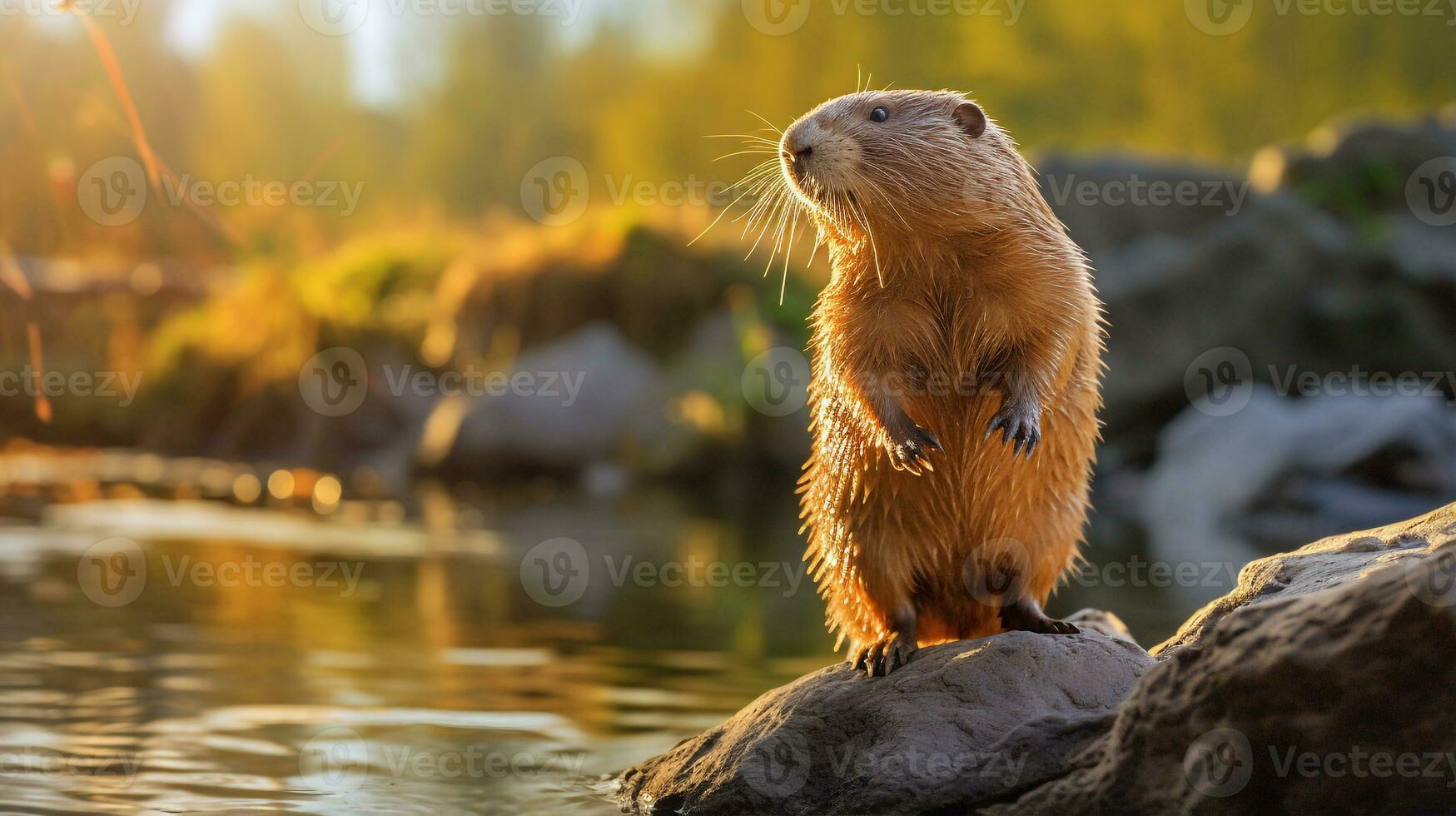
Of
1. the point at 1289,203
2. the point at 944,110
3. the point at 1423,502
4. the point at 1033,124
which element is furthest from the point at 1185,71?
the point at 944,110

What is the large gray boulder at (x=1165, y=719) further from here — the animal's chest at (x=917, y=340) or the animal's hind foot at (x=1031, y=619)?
the animal's chest at (x=917, y=340)

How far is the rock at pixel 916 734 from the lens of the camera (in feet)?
15.1

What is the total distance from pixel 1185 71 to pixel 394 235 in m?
18.7

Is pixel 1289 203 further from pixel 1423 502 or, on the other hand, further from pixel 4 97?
pixel 4 97

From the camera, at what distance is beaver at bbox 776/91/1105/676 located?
5.25 metres

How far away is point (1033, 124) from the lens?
37.8 m

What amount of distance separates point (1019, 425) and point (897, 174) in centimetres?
100

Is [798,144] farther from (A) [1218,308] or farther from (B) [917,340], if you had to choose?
(A) [1218,308]

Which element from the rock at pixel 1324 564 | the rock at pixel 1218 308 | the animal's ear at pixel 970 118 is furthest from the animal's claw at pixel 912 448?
the rock at pixel 1218 308

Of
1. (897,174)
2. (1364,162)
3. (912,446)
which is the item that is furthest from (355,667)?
(1364,162)

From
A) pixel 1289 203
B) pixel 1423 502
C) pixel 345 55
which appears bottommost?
pixel 1423 502

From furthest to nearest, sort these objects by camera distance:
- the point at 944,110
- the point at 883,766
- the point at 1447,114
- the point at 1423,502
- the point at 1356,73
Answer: the point at 1356,73 < the point at 1447,114 < the point at 1423,502 < the point at 944,110 < the point at 883,766

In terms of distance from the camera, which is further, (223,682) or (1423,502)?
(1423,502)

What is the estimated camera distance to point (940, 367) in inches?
210
